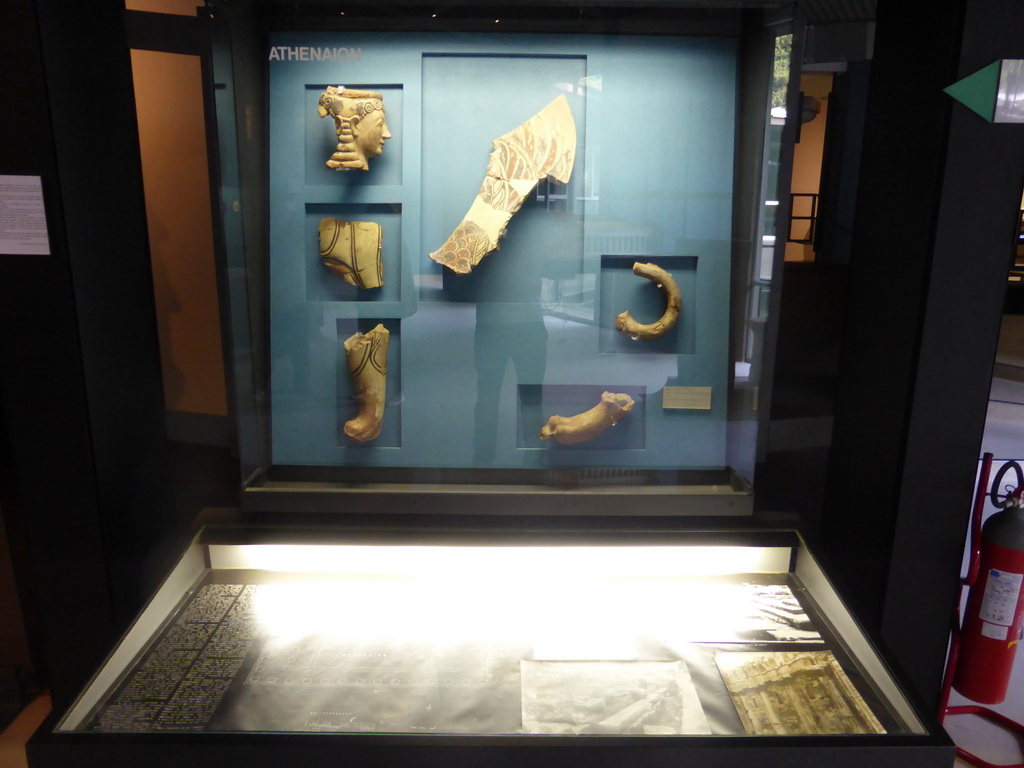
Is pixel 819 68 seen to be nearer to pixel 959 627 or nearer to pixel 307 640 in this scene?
pixel 959 627

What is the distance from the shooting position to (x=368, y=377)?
6.23 feet

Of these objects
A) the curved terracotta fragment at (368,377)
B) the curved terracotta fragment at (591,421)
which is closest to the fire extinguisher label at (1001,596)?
the curved terracotta fragment at (591,421)

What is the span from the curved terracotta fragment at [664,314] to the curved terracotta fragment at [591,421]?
18cm

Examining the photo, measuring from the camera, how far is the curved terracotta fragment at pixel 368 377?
6.20 feet

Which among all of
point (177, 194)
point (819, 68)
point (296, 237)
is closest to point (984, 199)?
point (819, 68)

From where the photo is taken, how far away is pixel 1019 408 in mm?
3723

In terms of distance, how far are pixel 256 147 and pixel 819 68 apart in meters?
1.50

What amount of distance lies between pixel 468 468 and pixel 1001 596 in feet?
5.22

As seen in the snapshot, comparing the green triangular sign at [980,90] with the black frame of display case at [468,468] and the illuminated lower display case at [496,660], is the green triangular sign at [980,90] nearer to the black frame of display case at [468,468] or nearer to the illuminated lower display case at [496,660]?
the black frame of display case at [468,468]

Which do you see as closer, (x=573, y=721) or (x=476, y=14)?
(x=573, y=721)

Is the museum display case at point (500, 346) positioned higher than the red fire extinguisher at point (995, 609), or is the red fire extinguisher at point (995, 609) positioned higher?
the museum display case at point (500, 346)

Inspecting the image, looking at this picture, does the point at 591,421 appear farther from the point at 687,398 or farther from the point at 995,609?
the point at 995,609

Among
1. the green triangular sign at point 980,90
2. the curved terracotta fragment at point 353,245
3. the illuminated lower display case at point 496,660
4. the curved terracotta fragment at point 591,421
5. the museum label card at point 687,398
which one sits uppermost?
the green triangular sign at point 980,90

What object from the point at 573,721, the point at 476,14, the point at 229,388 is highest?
the point at 476,14
